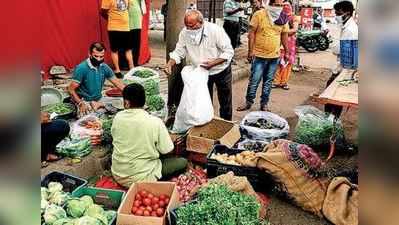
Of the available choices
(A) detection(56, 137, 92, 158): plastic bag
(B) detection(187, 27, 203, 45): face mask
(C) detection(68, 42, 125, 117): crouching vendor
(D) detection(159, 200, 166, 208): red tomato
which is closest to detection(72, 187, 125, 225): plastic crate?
(D) detection(159, 200, 166, 208): red tomato

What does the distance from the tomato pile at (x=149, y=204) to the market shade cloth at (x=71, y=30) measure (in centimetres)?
414

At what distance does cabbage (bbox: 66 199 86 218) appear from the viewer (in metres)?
3.94

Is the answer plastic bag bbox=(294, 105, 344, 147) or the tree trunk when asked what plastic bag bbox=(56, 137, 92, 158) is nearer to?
the tree trunk

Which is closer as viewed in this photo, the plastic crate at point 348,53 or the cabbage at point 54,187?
the cabbage at point 54,187

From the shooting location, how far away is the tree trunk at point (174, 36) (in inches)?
254

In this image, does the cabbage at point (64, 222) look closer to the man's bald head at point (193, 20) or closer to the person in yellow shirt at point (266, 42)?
the man's bald head at point (193, 20)

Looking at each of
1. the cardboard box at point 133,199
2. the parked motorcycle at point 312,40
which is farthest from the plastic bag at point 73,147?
the parked motorcycle at point 312,40

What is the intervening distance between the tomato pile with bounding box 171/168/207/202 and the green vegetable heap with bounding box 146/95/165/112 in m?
1.30

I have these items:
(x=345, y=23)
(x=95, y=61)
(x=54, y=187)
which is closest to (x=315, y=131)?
(x=345, y=23)

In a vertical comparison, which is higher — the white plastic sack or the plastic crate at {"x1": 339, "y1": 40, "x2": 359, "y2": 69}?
the plastic crate at {"x1": 339, "y1": 40, "x2": 359, "y2": 69}

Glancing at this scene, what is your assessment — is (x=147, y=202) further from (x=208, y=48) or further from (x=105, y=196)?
(x=208, y=48)

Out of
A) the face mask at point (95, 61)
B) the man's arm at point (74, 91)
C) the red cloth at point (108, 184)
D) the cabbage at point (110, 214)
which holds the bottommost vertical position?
the red cloth at point (108, 184)

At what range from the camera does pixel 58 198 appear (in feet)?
13.5
